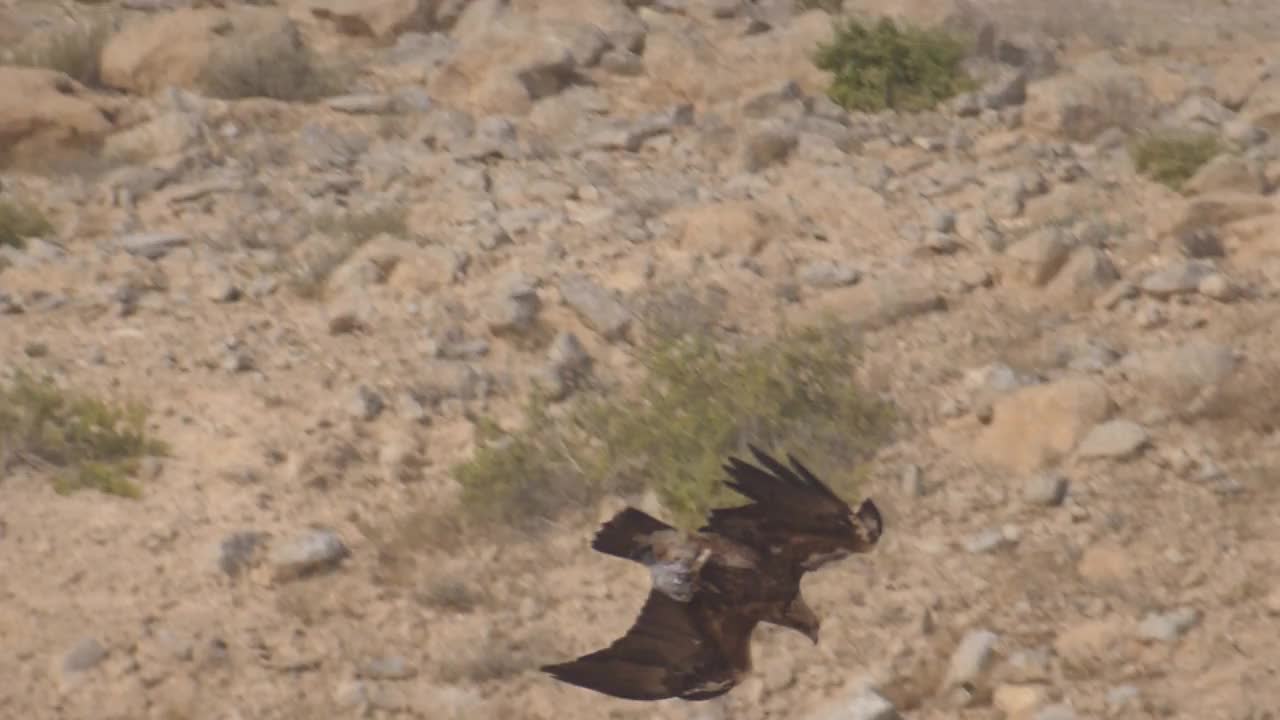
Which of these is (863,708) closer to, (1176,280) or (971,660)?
(971,660)

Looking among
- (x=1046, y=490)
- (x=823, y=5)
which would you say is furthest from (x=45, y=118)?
(x=1046, y=490)

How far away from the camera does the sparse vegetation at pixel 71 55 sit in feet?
24.2

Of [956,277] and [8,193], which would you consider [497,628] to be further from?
[8,193]

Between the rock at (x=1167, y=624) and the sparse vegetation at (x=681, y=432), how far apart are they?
92cm

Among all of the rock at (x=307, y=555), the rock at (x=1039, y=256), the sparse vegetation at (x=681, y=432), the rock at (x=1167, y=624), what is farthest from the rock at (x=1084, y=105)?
the rock at (x=307, y=555)

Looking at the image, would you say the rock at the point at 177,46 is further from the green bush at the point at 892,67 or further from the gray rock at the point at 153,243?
the green bush at the point at 892,67

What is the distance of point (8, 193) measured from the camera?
21.0 ft

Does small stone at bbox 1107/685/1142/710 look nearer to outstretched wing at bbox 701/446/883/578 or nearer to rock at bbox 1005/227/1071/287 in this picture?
outstretched wing at bbox 701/446/883/578

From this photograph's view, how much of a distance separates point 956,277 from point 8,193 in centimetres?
351

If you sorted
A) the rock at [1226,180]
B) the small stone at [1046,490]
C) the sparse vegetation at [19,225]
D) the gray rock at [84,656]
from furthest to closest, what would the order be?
the rock at [1226,180]
the sparse vegetation at [19,225]
the small stone at [1046,490]
the gray rock at [84,656]

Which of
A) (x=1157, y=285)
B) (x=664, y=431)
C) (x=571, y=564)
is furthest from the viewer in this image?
(x=1157, y=285)

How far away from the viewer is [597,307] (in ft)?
17.8

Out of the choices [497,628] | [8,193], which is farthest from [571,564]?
[8,193]

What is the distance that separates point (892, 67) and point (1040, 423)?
9.18 feet
